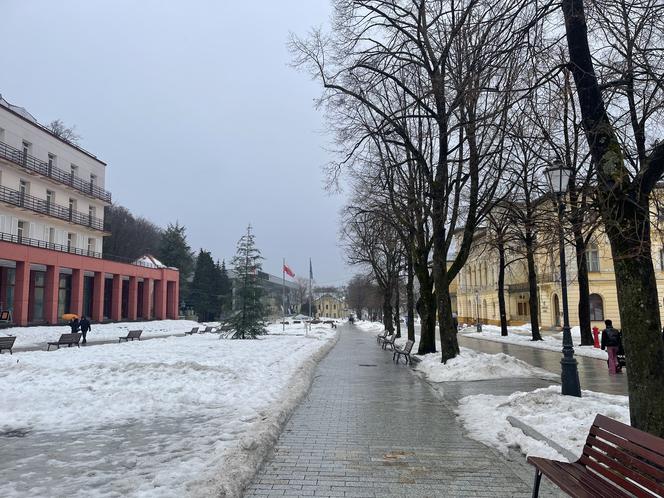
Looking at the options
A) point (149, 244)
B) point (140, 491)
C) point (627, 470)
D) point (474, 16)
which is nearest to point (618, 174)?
point (627, 470)

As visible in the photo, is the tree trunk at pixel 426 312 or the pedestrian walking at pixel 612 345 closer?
the pedestrian walking at pixel 612 345

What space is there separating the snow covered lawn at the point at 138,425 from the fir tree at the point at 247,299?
54.5 feet

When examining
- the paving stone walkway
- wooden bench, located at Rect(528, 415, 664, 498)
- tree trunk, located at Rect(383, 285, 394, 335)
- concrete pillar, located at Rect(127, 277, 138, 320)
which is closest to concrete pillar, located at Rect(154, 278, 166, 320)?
concrete pillar, located at Rect(127, 277, 138, 320)

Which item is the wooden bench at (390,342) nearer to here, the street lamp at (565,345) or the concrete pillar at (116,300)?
the street lamp at (565,345)

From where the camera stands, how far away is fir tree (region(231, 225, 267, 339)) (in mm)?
32188

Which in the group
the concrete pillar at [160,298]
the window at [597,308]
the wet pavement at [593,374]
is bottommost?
the wet pavement at [593,374]

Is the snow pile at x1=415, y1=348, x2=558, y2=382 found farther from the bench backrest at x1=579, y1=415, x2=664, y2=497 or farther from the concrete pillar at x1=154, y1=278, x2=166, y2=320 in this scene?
the concrete pillar at x1=154, y1=278, x2=166, y2=320

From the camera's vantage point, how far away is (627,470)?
407 cm

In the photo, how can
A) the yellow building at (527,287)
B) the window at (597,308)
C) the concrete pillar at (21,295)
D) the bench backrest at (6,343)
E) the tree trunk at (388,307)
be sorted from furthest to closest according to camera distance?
the window at (597,308), the tree trunk at (388,307), the yellow building at (527,287), the concrete pillar at (21,295), the bench backrest at (6,343)

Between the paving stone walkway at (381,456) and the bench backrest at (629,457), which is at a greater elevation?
the bench backrest at (629,457)

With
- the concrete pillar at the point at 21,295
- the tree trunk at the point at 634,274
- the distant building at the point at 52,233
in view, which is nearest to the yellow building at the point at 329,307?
the distant building at the point at 52,233

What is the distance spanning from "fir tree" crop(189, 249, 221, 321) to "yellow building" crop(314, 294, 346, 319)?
86.9 m

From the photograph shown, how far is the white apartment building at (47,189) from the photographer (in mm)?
41406

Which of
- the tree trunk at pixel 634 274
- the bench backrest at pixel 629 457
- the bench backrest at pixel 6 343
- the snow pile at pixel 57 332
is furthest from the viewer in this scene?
the snow pile at pixel 57 332
